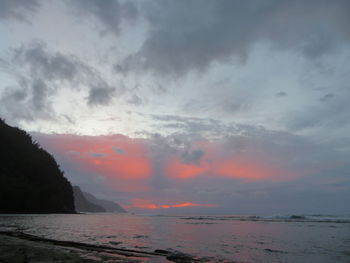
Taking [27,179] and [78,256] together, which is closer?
[78,256]

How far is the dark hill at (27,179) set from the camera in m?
115

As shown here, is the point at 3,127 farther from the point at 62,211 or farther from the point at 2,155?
the point at 62,211

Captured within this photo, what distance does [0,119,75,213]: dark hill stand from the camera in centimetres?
11514

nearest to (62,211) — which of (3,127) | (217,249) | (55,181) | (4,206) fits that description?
(55,181)

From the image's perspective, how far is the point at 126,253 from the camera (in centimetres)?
1928

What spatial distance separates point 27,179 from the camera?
128500 mm

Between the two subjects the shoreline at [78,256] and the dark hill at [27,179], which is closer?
the shoreline at [78,256]

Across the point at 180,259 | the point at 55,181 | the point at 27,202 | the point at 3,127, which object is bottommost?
the point at 180,259

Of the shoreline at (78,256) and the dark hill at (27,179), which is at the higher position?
the dark hill at (27,179)

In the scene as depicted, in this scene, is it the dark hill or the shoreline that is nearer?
the shoreline

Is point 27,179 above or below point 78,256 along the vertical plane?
above

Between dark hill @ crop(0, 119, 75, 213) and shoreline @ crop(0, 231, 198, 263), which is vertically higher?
dark hill @ crop(0, 119, 75, 213)

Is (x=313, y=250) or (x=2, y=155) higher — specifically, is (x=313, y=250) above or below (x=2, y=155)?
below

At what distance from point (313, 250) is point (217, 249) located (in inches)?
335
